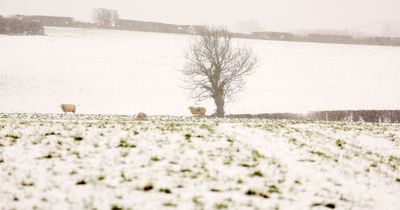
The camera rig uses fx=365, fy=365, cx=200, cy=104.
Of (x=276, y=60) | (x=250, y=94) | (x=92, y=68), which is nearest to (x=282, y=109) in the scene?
(x=250, y=94)

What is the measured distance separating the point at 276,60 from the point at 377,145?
1789 inches

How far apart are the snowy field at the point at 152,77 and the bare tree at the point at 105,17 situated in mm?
11260

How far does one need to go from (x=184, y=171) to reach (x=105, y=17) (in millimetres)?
75690

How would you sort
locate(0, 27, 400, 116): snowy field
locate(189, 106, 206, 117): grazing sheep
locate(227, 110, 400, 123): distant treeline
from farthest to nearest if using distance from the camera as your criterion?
1. locate(0, 27, 400, 116): snowy field
2. locate(227, 110, 400, 123): distant treeline
3. locate(189, 106, 206, 117): grazing sheep

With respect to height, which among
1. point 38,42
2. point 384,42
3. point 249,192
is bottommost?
point 249,192

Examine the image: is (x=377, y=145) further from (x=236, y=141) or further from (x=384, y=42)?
(x=384, y=42)

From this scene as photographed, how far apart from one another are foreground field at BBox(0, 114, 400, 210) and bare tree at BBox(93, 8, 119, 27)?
228 feet

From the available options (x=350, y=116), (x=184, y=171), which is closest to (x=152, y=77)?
(x=350, y=116)

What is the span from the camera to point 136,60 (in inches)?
2053

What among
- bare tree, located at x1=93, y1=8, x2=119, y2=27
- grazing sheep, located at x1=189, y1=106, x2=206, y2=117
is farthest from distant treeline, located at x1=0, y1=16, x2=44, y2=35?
grazing sheep, located at x1=189, y1=106, x2=206, y2=117

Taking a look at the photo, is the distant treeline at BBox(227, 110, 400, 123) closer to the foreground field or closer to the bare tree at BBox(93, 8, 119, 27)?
the foreground field

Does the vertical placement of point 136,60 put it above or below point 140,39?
below

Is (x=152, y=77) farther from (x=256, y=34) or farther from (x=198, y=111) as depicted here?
(x=256, y=34)

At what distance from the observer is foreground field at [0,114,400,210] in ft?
22.5
